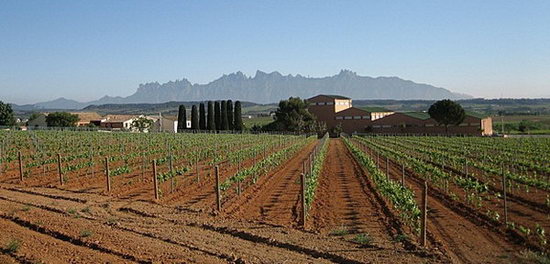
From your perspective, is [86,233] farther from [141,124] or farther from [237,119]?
[141,124]

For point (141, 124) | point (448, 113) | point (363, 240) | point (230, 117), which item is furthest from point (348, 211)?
point (141, 124)

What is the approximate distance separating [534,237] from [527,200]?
17.0 feet

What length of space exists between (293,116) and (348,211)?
72684mm

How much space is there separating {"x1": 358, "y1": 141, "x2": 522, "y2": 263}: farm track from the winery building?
222 feet

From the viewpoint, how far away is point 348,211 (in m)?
13.5

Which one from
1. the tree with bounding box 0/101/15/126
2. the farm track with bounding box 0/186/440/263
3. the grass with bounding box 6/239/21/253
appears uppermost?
the tree with bounding box 0/101/15/126

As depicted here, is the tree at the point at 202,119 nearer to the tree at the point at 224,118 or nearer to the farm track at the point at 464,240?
the tree at the point at 224,118

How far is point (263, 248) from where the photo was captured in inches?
365

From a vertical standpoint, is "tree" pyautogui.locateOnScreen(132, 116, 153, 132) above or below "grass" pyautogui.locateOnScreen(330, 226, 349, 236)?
above

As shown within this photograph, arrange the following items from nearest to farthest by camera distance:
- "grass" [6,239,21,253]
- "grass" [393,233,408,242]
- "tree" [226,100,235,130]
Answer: "grass" [6,239,21,253], "grass" [393,233,408,242], "tree" [226,100,235,130]

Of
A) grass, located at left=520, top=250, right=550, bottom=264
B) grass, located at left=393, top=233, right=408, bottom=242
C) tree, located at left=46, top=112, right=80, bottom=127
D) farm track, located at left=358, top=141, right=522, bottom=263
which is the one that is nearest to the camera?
grass, located at left=520, top=250, right=550, bottom=264

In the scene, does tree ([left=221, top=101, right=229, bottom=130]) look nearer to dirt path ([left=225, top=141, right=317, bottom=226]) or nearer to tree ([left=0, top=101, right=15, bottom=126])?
tree ([left=0, top=101, right=15, bottom=126])

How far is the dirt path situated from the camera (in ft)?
41.1

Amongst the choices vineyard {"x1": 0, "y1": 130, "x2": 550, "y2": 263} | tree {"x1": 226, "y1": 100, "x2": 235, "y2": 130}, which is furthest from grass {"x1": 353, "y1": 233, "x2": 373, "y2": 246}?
tree {"x1": 226, "y1": 100, "x2": 235, "y2": 130}
